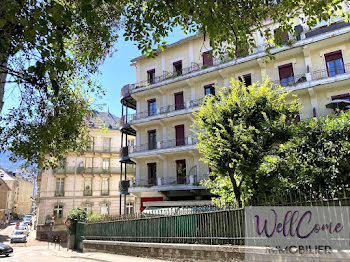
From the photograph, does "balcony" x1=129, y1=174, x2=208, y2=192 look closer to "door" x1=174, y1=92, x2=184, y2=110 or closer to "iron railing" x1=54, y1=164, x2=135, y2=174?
"door" x1=174, y1=92, x2=184, y2=110

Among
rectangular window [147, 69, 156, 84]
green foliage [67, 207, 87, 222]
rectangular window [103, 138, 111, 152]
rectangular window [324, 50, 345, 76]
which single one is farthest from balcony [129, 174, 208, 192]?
rectangular window [103, 138, 111, 152]

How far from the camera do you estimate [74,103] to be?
24.5 feet

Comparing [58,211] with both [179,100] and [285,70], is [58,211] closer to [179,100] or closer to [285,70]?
[179,100]

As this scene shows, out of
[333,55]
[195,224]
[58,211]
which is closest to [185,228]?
[195,224]

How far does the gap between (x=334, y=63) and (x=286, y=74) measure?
9.58 feet

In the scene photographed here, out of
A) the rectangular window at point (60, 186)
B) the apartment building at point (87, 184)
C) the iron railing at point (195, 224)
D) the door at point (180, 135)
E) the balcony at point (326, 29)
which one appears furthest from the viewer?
the rectangular window at point (60, 186)

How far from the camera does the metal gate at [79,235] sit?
17.2 meters

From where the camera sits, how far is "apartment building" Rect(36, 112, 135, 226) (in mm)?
33750

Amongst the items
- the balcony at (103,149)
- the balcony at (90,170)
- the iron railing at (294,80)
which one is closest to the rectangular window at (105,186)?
the balcony at (90,170)

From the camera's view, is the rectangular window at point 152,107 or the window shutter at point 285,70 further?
the rectangular window at point 152,107

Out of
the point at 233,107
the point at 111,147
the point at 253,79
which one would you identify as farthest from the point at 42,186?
the point at 233,107

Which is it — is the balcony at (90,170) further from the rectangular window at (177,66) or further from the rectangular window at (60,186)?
the rectangular window at (177,66)

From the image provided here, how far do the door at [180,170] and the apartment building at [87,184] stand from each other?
45.5 ft

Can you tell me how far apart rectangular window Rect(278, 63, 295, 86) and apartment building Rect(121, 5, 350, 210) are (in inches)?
2.5
